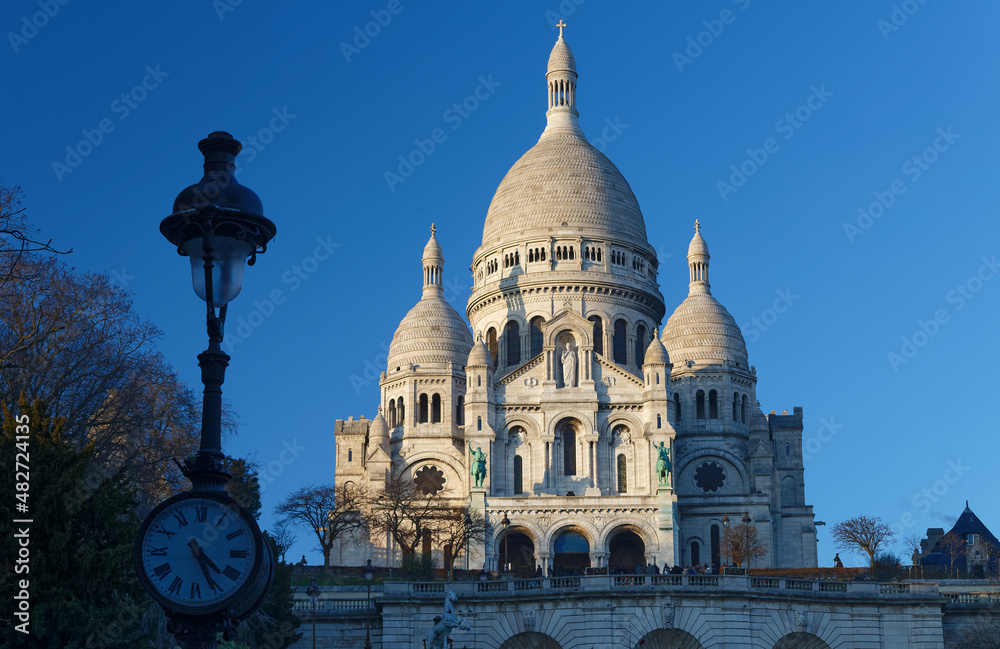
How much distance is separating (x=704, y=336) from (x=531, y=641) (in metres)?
51.8

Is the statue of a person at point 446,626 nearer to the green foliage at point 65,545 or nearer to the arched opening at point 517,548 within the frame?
the green foliage at point 65,545

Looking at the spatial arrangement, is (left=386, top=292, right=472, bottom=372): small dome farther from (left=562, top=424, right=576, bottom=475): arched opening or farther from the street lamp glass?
the street lamp glass

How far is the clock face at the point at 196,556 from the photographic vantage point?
998cm

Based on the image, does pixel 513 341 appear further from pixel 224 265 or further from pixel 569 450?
pixel 224 265

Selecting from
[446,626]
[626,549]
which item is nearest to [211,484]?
[446,626]

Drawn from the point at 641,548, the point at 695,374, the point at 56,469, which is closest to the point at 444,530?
the point at 641,548

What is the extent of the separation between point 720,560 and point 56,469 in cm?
6400

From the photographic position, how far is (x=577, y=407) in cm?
8862

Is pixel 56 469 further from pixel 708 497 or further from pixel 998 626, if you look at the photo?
pixel 708 497

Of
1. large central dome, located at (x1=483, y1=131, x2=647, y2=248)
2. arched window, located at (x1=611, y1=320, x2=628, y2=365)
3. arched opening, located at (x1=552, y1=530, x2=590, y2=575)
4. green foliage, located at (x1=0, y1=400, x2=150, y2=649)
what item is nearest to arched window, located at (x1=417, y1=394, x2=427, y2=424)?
arched window, located at (x1=611, y1=320, x2=628, y2=365)

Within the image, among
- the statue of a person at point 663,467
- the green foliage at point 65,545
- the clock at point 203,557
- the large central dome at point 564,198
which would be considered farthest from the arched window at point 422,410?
the clock at point 203,557

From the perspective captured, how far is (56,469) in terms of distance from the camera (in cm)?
2633

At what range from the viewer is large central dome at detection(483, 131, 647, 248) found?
101 meters

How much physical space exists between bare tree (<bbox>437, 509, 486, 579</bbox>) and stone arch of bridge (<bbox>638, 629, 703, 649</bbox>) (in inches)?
1233
